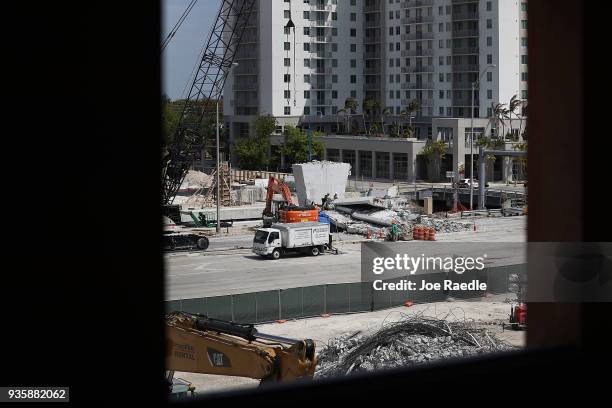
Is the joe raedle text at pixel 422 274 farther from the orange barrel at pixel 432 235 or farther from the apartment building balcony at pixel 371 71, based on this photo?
the apartment building balcony at pixel 371 71

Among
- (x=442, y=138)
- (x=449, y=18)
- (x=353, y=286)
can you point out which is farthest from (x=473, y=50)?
(x=353, y=286)

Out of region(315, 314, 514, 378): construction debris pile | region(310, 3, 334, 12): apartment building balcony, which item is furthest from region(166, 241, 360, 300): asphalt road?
region(310, 3, 334, 12): apartment building balcony

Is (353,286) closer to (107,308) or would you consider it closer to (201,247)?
(201,247)

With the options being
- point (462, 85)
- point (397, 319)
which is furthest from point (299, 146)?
point (397, 319)

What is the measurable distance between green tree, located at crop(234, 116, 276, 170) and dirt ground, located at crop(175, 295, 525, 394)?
1705 inches

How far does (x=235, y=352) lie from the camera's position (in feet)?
37.1

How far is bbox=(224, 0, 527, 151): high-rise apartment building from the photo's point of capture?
60094mm

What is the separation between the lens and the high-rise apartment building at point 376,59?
60094 millimetres

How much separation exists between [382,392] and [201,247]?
28803mm

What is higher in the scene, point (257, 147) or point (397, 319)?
point (257, 147)

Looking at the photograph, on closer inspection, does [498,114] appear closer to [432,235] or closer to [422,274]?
[432,235]

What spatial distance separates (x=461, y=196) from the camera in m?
46.9

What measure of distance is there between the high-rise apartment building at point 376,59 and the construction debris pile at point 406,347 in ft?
154

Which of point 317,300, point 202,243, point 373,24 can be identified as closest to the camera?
point 317,300
